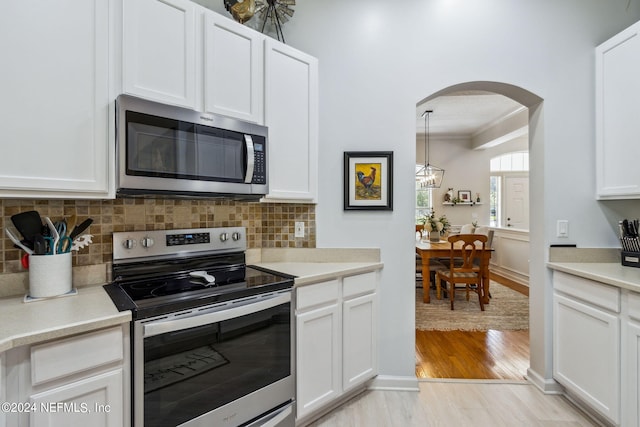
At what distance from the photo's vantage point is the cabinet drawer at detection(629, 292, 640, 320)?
5.13 ft

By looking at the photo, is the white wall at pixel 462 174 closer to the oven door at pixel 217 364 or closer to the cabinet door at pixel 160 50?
the oven door at pixel 217 364

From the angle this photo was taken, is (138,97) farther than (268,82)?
No

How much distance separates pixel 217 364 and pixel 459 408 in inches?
62.3

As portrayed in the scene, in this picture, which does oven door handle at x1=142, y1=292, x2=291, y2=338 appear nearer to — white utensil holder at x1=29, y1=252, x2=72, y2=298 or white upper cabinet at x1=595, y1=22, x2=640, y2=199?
white utensil holder at x1=29, y1=252, x2=72, y2=298

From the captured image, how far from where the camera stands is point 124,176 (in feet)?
4.42

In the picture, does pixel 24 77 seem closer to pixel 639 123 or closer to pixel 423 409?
pixel 423 409

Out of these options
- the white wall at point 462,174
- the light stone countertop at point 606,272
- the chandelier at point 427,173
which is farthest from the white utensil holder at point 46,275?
the white wall at point 462,174

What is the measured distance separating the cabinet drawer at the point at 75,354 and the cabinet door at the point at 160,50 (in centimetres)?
Answer: 103

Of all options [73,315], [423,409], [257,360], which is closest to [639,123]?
[423,409]

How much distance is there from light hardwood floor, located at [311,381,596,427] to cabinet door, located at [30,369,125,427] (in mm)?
1169

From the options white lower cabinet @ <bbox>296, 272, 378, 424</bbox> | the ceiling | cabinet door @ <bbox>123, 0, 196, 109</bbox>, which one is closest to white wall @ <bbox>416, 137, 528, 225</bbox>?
the ceiling

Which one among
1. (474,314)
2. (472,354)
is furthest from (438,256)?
(472,354)

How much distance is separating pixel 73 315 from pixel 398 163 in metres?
1.98

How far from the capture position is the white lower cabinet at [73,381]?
0.99 metres
